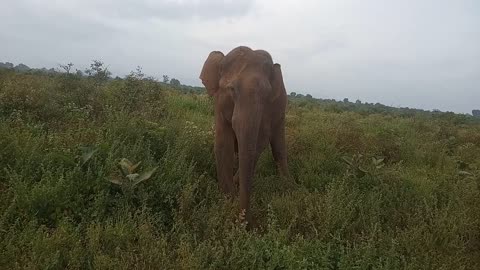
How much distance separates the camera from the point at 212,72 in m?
6.18

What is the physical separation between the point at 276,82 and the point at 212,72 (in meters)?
0.90

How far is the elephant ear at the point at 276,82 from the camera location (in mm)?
5969

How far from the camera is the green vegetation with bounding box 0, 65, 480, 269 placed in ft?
13.0

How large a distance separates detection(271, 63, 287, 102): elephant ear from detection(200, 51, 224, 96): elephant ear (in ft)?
2.47

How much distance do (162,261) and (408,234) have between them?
2.65 m

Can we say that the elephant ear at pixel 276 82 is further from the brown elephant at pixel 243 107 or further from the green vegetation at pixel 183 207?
the green vegetation at pixel 183 207

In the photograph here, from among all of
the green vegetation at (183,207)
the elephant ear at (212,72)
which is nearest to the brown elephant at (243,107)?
the elephant ear at (212,72)

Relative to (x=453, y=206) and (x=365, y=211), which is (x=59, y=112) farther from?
(x=453, y=206)

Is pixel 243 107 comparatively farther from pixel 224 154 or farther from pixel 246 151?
pixel 224 154

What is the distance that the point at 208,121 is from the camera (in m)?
9.84

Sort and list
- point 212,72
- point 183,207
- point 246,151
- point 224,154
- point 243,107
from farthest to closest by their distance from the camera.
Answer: point 212,72, point 224,154, point 243,107, point 246,151, point 183,207

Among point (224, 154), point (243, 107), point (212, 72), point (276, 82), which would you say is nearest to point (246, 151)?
point (243, 107)

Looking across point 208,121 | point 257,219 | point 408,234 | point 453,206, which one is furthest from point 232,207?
point 208,121

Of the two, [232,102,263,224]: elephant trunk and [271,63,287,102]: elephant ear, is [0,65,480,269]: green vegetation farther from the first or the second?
[271,63,287,102]: elephant ear
